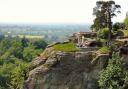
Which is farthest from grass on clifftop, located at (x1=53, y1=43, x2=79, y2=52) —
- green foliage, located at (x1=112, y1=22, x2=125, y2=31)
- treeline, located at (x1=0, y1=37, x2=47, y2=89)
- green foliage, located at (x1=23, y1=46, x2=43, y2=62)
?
green foliage, located at (x1=23, y1=46, x2=43, y2=62)

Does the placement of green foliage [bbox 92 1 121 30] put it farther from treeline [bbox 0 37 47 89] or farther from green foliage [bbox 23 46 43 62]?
green foliage [bbox 23 46 43 62]

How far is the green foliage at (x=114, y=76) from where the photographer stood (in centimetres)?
4194

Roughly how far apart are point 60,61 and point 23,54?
96467 mm

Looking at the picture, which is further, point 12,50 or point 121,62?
point 12,50

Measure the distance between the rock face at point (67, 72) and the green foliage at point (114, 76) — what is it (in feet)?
4.60

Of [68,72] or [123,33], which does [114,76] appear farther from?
[123,33]

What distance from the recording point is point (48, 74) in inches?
1725

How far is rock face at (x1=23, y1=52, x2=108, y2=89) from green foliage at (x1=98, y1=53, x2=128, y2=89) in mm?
1402

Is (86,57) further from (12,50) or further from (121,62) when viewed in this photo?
(12,50)

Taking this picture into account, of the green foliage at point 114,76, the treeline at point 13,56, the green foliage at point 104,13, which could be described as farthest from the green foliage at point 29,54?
the green foliage at point 114,76

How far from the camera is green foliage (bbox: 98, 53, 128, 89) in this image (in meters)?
41.9

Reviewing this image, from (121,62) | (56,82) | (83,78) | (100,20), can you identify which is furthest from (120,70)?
(100,20)

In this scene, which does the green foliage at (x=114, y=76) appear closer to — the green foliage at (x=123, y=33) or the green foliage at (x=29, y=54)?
the green foliage at (x=123, y=33)

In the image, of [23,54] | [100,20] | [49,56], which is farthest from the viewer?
[23,54]
